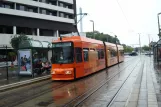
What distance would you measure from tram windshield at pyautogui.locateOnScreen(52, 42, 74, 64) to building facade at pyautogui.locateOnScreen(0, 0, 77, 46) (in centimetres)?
3678

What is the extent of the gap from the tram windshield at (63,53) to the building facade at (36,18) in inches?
1448

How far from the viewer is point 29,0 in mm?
60000

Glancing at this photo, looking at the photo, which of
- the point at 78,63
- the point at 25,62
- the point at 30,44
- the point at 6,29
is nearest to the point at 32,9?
the point at 6,29

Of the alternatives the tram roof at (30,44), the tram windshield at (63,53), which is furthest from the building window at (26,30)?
the tram windshield at (63,53)

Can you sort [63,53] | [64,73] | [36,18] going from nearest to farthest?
1. [64,73]
2. [63,53]
3. [36,18]

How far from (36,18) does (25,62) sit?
134 ft

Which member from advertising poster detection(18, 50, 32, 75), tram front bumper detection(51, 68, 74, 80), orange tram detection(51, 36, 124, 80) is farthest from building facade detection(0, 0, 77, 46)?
tram front bumper detection(51, 68, 74, 80)

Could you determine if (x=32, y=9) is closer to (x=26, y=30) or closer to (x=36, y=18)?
(x=36, y=18)

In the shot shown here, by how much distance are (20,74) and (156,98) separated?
47.8ft

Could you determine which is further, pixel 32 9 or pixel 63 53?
pixel 32 9

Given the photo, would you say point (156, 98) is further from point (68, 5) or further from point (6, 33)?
point (68, 5)

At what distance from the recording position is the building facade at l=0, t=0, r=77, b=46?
2159 inches

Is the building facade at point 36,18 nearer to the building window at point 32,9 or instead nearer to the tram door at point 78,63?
the building window at point 32,9

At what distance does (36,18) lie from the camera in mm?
61656
